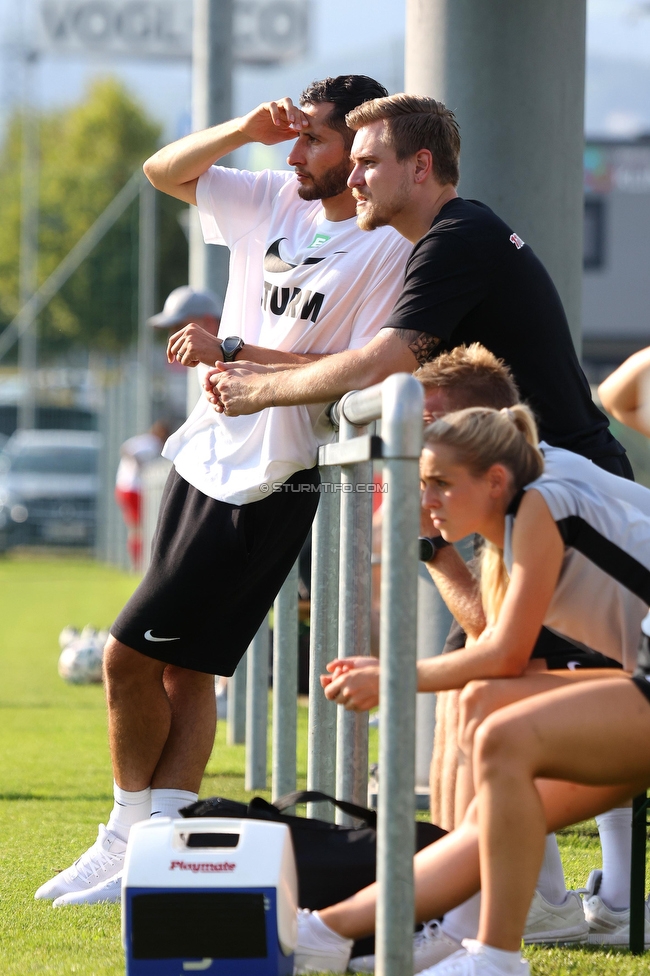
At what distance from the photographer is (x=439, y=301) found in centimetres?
309

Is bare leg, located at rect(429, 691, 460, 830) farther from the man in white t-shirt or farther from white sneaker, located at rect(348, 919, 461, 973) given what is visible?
the man in white t-shirt

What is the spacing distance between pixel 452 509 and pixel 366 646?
42cm

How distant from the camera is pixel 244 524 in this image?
3.61m

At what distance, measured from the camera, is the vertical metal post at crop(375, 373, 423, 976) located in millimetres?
2246

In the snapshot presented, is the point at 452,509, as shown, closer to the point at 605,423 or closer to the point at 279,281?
the point at 605,423

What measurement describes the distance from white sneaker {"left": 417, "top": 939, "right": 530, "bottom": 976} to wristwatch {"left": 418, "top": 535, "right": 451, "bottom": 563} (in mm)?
1026

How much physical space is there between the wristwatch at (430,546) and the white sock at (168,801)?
3.47ft

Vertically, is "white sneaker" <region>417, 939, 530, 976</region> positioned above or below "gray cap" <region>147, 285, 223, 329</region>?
below

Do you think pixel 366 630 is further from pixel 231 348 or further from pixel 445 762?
pixel 231 348

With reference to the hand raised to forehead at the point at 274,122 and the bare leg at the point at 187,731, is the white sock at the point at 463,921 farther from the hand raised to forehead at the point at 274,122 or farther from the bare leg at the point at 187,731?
the hand raised to forehead at the point at 274,122

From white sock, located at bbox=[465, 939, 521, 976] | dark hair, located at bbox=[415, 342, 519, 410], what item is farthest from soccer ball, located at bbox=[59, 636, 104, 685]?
white sock, located at bbox=[465, 939, 521, 976]

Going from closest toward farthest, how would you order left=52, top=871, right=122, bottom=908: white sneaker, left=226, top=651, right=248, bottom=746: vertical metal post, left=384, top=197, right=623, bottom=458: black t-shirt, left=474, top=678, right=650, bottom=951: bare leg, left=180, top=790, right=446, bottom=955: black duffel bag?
Answer: left=474, top=678, right=650, bottom=951: bare leg, left=180, top=790, right=446, bottom=955: black duffel bag, left=384, top=197, right=623, bottom=458: black t-shirt, left=52, top=871, right=122, bottom=908: white sneaker, left=226, top=651, right=248, bottom=746: vertical metal post

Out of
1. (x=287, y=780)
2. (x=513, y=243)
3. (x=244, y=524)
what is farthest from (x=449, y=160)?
(x=287, y=780)

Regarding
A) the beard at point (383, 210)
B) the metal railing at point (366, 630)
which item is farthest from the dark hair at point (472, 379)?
the beard at point (383, 210)
